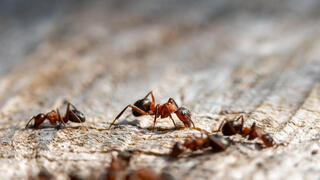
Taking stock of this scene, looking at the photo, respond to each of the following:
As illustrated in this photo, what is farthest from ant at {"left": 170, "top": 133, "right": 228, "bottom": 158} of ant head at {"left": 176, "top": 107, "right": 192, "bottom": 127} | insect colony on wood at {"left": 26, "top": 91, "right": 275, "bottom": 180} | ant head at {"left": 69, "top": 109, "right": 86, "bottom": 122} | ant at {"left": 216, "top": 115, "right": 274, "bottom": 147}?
ant head at {"left": 69, "top": 109, "right": 86, "bottom": 122}

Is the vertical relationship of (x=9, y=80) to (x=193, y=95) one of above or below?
above

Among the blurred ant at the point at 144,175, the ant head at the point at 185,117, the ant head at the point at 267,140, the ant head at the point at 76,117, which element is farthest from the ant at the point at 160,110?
the blurred ant at the point at 144,175

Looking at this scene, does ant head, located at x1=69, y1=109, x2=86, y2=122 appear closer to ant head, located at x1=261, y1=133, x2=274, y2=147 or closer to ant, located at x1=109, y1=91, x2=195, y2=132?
ant, located at x1=109, y1=91, x2=195, y2=132

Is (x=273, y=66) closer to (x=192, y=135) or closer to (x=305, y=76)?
(x=305, y=76)

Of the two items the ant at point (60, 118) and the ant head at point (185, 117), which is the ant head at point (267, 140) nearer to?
the ant head at point (185, 117)

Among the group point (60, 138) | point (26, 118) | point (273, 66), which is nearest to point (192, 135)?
point (60, 138)

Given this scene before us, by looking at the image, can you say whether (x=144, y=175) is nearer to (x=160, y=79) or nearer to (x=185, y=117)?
(x=185, y=117)

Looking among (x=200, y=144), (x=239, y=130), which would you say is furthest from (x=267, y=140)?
(x=200, y=144)
